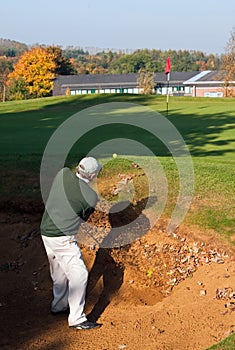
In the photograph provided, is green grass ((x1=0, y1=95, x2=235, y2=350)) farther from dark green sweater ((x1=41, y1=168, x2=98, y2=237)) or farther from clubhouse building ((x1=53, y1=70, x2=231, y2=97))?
clubhouse building ((x1=53, y1=70, x2=231, y2=97))

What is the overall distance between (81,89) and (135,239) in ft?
295

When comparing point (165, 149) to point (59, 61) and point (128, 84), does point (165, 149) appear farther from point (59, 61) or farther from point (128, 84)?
point (128, 84)

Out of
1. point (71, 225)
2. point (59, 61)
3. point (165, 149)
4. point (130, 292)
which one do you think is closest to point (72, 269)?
point (71, 225)

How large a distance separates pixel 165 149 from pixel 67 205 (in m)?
9.14

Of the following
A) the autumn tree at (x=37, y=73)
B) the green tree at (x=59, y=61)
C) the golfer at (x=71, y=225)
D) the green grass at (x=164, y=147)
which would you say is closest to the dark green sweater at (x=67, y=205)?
the golfer at (x=71, y=225)

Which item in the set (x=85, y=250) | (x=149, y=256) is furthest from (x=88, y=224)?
(x=149, y=256)

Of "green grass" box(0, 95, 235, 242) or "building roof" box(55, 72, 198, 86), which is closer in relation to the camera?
"green grass" box(0, 95, 235, 242)

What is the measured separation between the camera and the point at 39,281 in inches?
341

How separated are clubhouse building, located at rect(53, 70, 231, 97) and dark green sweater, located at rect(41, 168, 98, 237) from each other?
275 feet

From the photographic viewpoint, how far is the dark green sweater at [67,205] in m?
7.01

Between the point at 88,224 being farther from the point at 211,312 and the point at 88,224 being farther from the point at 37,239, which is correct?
the point at 211,312

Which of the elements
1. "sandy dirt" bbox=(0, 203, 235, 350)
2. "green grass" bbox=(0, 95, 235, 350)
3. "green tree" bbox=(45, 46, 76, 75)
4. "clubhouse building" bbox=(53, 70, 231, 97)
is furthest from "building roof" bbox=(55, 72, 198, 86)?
"sandy dirt" bbox=(0, 203, 235, 350)

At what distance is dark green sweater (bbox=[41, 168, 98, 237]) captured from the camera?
7.01 m

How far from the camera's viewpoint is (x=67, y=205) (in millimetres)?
7016
